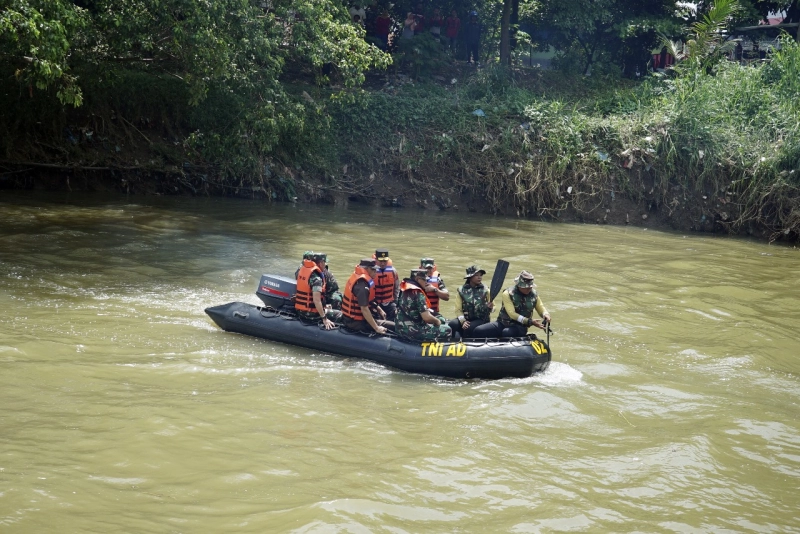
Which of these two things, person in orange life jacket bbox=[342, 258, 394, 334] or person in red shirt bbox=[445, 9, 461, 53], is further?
person in red shirt bbox=[445, 9, 461, 53]

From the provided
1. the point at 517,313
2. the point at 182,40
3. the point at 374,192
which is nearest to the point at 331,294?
the point at 517,313

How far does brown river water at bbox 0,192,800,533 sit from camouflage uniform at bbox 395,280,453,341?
48 cm

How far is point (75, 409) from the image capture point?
22.7 ft

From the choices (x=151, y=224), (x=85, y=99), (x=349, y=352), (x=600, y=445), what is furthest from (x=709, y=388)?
(x=85, y=99)

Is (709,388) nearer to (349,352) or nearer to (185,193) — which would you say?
(349,352)

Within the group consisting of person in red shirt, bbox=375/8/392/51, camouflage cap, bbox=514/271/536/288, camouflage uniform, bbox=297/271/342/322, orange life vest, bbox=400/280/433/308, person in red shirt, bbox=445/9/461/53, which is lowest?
camouflage uniform, bbox=297/271/342/322

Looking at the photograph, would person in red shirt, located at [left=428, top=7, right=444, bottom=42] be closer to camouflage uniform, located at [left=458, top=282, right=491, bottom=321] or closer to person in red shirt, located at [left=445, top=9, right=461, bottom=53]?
person in red shirt, located at [left=445, top=9, right=461, bottom=53]

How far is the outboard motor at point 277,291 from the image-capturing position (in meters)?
9.80

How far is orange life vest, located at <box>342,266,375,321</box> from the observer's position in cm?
898

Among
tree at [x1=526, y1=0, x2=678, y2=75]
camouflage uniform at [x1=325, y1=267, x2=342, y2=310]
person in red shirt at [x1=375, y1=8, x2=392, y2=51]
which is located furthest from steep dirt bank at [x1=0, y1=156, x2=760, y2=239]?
camouflage uniform at [x1=325, y1=267, x2=342, y2=310]

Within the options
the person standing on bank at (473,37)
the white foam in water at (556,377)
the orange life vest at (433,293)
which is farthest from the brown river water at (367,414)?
the person standing on bank at (473,37)

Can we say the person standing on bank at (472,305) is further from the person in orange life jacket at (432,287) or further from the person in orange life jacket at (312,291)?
the person in orange life jacket at (312,291)

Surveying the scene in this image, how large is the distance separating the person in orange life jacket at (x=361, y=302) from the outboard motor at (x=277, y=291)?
34.0 inches

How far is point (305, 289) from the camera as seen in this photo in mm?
9352
